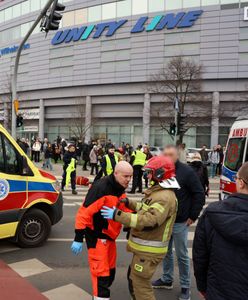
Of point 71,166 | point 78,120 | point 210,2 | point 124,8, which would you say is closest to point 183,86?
point 210,2

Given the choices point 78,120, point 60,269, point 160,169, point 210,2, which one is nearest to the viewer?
point 160,169

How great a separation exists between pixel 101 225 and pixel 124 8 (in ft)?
161

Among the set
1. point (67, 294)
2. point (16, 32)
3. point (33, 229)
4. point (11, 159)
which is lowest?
point (67, 294)

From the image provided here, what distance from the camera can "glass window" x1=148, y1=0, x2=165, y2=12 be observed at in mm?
46781

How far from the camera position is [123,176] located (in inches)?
140

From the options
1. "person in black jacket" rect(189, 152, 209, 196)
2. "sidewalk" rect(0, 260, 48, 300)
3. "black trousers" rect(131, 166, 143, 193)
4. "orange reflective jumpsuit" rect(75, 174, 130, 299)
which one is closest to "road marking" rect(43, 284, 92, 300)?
"sidewalk" rect(0, 260, 48, 300)

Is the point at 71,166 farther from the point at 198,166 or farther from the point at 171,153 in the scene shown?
the point at 171,153

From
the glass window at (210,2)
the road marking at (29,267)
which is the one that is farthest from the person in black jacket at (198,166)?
the glass window at (210,2)

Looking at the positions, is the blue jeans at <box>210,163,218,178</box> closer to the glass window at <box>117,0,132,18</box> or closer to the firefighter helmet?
the firefighter helmet

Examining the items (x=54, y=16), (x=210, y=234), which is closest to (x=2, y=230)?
(x=210, y=234)

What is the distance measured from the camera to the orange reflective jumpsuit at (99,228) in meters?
3.57

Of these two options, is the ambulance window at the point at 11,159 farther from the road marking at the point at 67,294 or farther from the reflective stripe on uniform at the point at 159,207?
the reflective stripe on uniform at the point at 159,207

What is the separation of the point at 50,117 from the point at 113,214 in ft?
185

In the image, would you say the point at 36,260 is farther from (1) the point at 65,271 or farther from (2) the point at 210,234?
(2) the point at 210,234
